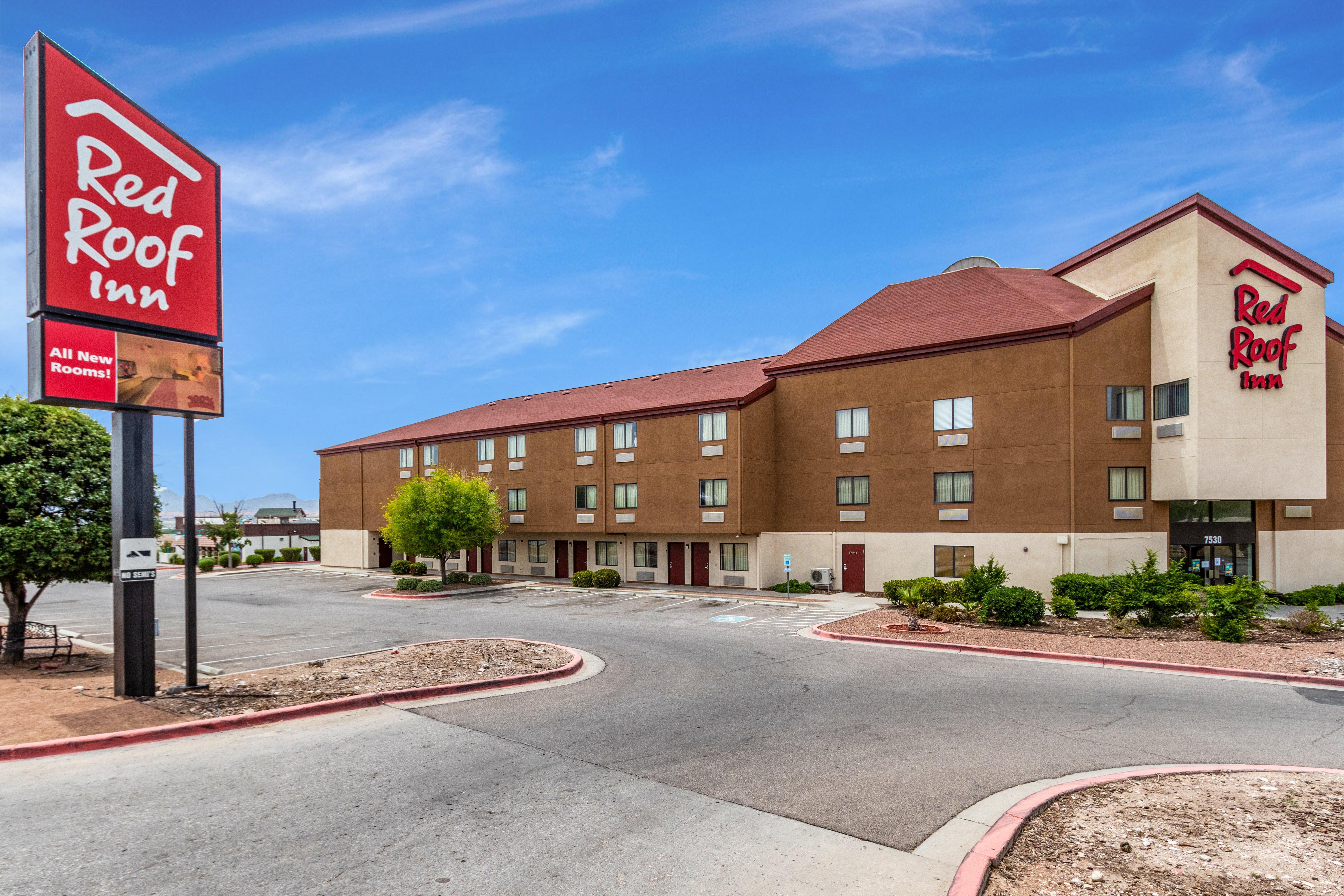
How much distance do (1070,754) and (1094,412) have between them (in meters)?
22.7

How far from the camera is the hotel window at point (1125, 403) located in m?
28.8

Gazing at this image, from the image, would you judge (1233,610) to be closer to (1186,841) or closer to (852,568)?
(1186,841)

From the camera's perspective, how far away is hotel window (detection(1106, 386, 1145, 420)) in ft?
94.5

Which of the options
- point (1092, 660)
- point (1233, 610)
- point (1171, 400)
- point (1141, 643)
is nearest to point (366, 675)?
→ point (1092, 660)

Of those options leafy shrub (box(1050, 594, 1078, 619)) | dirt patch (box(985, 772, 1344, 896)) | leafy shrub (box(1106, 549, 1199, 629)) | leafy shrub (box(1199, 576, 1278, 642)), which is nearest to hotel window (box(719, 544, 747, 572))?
leafy shrub (box(1050, 594, 1078, 619))

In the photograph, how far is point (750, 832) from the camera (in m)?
7.10

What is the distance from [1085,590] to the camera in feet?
83.0

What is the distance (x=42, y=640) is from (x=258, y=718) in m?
13.8

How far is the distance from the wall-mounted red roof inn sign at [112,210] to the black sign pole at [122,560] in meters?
1.96

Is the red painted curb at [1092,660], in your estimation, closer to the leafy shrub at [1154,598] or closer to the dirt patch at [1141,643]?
the dirt patch at [1141,643]

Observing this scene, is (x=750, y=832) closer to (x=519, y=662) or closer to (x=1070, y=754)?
(x=1070, y=754)

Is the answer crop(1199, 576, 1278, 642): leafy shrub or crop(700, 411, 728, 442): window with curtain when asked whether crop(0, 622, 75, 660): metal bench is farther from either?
crop(1199, 576, 1278, 642): leafy shrub

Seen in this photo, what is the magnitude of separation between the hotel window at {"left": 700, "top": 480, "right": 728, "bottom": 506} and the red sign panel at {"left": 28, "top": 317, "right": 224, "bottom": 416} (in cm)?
2388

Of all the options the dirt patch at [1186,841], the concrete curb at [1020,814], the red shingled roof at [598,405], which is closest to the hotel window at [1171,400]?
the red shingled roof at [598,405]
